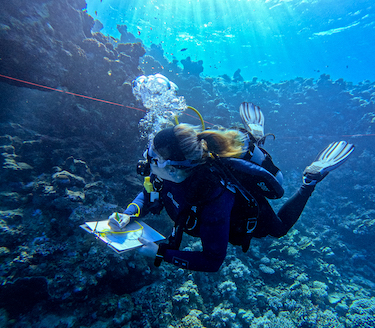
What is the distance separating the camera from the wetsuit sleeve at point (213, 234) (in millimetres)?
1488

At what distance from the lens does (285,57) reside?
35.5 meters

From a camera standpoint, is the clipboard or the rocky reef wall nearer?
the clipboard

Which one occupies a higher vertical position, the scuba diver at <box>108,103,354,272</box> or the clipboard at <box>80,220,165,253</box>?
the scuba diver at <box>108,103,354,272</box>

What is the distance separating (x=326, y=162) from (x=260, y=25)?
1168 inches

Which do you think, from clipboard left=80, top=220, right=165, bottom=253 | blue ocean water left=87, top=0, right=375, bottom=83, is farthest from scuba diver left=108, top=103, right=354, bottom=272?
blue ocean water left=87, top=0, right=375, bottom=83

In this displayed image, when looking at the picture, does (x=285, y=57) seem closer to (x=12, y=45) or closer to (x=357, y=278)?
(x=357, y=278)

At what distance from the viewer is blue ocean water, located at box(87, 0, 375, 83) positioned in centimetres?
1909

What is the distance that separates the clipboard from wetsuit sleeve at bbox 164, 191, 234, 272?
0.73 m

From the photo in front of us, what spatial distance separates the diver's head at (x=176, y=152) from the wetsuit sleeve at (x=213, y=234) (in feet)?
1.32

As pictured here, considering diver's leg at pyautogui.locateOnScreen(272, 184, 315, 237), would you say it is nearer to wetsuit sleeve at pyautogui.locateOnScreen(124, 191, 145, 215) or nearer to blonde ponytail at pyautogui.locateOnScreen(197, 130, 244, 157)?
blonde ponytail at pyautogui.locateOnScreen(197, 130, 244, 157)

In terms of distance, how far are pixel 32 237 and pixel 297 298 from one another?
23.1 ft

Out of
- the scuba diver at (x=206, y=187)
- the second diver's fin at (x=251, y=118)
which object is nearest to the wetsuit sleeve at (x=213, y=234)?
the scuba diver at (x=206, y=187)

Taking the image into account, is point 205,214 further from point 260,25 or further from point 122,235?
point 260,25

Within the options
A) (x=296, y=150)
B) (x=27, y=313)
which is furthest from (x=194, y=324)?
(x=296, y=150)
